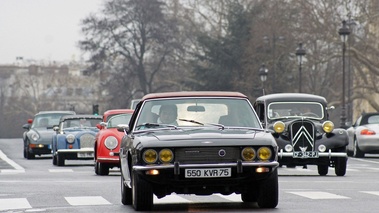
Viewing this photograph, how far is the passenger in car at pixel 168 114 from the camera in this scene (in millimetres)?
16234

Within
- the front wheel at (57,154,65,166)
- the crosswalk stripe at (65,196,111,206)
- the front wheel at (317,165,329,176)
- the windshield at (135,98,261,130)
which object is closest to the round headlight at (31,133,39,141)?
the front wheel at (57,154,65,166)

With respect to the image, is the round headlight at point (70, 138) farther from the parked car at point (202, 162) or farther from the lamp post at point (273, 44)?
the lamp post at point (273, 44)

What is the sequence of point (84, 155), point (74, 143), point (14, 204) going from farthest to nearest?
point (74, 143) < point (84, 155) < point (14, 204)

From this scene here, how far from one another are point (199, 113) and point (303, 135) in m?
11.1

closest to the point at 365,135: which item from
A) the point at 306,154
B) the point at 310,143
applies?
the point at 310,143

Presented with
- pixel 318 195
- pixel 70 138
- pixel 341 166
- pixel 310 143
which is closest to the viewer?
pixel 318 195

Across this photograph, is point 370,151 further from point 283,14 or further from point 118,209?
point 283,14

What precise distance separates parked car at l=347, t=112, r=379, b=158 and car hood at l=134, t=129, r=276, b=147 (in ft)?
83.9

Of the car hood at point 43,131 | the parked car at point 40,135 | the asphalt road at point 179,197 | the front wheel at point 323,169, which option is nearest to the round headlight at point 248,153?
the asphalt road at point 179,197

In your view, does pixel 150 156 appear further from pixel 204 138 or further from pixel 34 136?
pixel 34 136

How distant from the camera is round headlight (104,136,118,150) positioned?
28.0 m

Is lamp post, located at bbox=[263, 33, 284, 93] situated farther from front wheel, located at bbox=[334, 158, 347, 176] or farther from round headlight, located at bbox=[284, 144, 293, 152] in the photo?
front wheel, located at bbox=[334, 158, 347, 176]

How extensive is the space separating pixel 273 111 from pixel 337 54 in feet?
158

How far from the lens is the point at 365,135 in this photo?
40812 millimetres
